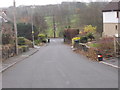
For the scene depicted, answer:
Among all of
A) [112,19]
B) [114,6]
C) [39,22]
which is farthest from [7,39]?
[39,22]

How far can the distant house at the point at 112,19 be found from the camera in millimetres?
44625

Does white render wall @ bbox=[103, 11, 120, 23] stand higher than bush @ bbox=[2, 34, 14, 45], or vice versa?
white render wall @ bbox=[103, 11, 120, 23]

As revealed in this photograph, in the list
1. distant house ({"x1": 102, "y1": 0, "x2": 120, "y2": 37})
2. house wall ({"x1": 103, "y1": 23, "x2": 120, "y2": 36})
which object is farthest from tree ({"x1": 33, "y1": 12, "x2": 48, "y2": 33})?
distant house ({"x1": 102, "y1": 0, "x2": 120, "y2": 37})

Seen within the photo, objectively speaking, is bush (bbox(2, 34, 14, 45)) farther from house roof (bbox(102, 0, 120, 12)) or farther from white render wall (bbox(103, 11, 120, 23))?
house roof (bbox(102, 0, 120, 12))

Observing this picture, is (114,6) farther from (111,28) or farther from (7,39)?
(7,39)

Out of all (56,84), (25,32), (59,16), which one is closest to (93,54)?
(56,84)

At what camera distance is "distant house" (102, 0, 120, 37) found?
146 feet

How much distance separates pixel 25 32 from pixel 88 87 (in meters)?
64.3

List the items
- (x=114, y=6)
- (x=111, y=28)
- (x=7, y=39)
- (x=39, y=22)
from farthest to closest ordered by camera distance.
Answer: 1. (x=39, y=22)
2. (x=111, y=28)
3. (x=114, y=6)
4. (x=7, y=39)

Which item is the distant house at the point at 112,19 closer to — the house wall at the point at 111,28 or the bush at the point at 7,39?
the house wall at the point at 111,28

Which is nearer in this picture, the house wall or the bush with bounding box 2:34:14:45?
the bush with bounding box 2:34:14:45

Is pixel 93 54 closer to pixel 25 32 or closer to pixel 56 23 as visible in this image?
pixel 25 32

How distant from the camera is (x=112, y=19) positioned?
4575cm

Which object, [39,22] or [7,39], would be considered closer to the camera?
[7,39]
